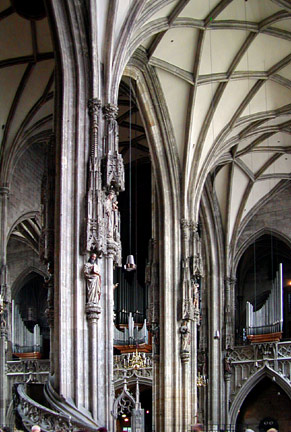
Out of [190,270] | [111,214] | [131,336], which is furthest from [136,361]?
[111,214]

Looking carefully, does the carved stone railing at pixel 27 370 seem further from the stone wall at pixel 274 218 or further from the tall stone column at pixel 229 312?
the stone wall at pixel 274 218

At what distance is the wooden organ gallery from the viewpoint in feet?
66.5

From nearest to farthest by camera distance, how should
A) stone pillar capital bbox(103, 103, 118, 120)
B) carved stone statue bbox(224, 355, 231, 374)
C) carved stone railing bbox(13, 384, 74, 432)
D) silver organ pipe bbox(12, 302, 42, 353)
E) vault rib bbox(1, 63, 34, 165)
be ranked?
carved stone railing bbox(13, 384, 74, 432)
stone pillar capital bbox(103, 103, 118, 120)
vault rib bbox(1, 63, 34, 165)
carved stone statue bbox(224, 355, 231, 374)
silver organ pipe bbox(12, 302, 42, 353)

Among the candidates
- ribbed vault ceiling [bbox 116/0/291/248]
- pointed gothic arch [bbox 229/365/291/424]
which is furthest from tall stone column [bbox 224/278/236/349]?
ribbed vault ceiling [bbox 116/0/291/248]

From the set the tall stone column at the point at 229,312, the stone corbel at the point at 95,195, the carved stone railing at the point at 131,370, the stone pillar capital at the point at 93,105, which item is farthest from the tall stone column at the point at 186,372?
the stone pillar capital at the point at 93,105

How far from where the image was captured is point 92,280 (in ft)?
66.0

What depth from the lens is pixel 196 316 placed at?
3108cm

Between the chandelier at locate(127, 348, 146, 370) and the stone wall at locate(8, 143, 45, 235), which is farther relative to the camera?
the chandelier at locate(127, 348, 146, 370)

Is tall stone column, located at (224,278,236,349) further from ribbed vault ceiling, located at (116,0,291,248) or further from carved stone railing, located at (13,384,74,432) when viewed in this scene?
carved stone railing, located at (13,384,74,432)

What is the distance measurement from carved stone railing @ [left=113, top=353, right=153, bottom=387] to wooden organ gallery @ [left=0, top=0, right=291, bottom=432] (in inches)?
4.0

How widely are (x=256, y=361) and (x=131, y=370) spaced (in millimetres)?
5925

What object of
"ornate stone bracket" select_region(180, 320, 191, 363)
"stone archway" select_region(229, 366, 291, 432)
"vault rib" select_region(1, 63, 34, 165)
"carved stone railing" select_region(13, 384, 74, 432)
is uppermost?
"vault rib" select_region(1, 63, 34, 165)

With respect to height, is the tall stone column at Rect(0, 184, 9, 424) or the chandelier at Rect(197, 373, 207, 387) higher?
the tall stone column at Rect(0, 184, 9, 424)

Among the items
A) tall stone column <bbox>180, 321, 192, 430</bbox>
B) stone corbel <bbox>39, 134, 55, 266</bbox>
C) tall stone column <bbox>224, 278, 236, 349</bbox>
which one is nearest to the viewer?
stone corbel <bbox>39, 134, 55, 266</bbox>
